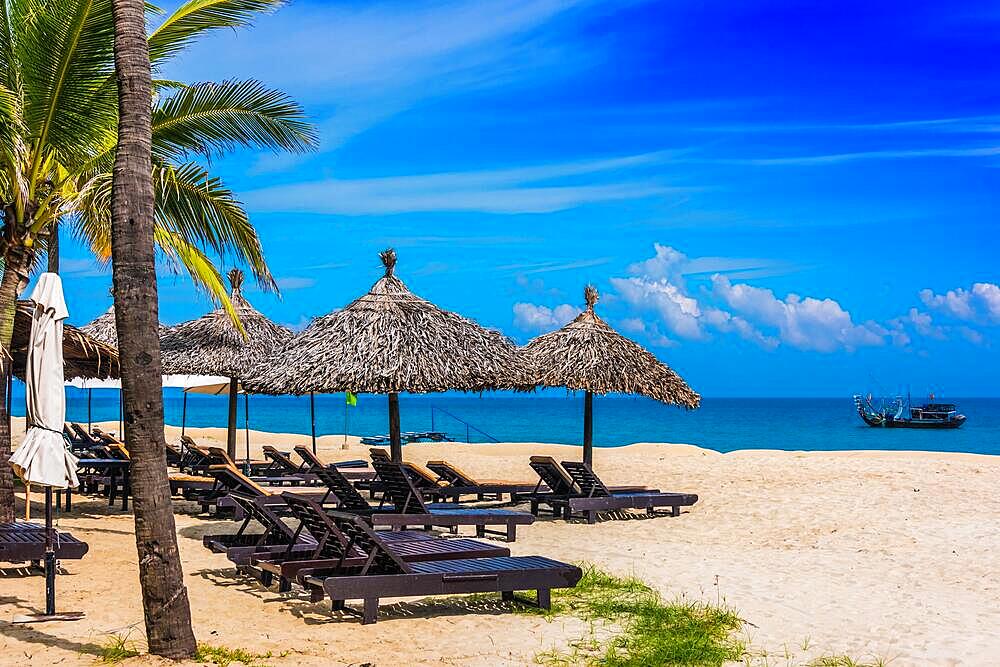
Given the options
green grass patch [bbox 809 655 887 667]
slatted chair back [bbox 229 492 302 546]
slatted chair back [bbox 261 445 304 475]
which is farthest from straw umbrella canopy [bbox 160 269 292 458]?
green grass patch [bbox 809 655 887 667]

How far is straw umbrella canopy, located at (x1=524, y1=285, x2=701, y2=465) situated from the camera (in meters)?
14.2

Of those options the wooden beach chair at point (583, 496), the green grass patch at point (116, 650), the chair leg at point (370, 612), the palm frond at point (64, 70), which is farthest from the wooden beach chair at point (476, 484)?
the green grass patch at point (116, 650)

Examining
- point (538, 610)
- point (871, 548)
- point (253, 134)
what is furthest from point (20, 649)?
point (871, 548)

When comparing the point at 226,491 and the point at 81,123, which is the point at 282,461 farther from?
the point at 81,123

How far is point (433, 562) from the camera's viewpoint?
7410 mm

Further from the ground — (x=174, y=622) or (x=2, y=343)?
(x=2, y=343)

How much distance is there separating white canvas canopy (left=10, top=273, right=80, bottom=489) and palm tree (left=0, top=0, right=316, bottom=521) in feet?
4.42

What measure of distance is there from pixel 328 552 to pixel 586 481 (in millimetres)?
5450

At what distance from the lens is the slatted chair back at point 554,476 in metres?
12.8

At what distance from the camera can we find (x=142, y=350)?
542cm

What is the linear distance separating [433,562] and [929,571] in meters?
4.53

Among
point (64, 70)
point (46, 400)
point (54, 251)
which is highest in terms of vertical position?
point (64, 70)

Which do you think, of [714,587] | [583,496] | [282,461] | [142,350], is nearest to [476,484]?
[583,496]

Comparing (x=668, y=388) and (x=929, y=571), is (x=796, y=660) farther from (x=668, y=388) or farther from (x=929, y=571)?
(x=668, y=388)
